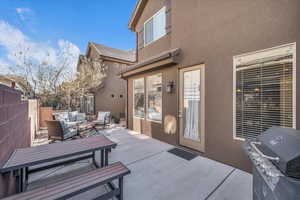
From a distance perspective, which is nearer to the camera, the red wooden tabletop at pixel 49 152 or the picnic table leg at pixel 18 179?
the red wooden tabletop at pixel 49 152

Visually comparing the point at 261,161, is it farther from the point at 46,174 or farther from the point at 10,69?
the point at 10,69

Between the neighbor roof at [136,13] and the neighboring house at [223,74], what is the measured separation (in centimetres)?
136

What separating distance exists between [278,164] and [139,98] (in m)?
5.52

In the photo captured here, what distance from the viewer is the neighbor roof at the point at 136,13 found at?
258 inches

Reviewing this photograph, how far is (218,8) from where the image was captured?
3.38 metres

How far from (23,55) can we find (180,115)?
10.4 metres

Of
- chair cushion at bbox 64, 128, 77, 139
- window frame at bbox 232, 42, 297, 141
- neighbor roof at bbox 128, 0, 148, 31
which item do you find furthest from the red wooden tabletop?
neighbor roof at bbox 128, 0, 148, 31

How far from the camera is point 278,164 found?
127 cm

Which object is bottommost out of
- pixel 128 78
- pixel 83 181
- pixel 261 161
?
pixel 83 181

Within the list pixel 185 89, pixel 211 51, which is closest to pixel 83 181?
pixel 185 89

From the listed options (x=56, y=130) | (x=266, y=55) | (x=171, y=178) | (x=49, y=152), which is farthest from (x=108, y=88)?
(x=266, y=55)

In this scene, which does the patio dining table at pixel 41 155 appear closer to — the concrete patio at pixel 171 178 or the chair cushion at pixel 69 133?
the concrete patio at pixel 171 178

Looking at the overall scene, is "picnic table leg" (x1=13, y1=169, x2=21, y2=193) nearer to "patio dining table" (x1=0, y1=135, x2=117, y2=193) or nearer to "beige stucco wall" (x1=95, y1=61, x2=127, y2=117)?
"patio dining table" (x1=0, y1=135, x2=117, y2=193)

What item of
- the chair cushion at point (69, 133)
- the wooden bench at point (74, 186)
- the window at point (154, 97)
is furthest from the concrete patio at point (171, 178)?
the window at point (154, 97)
